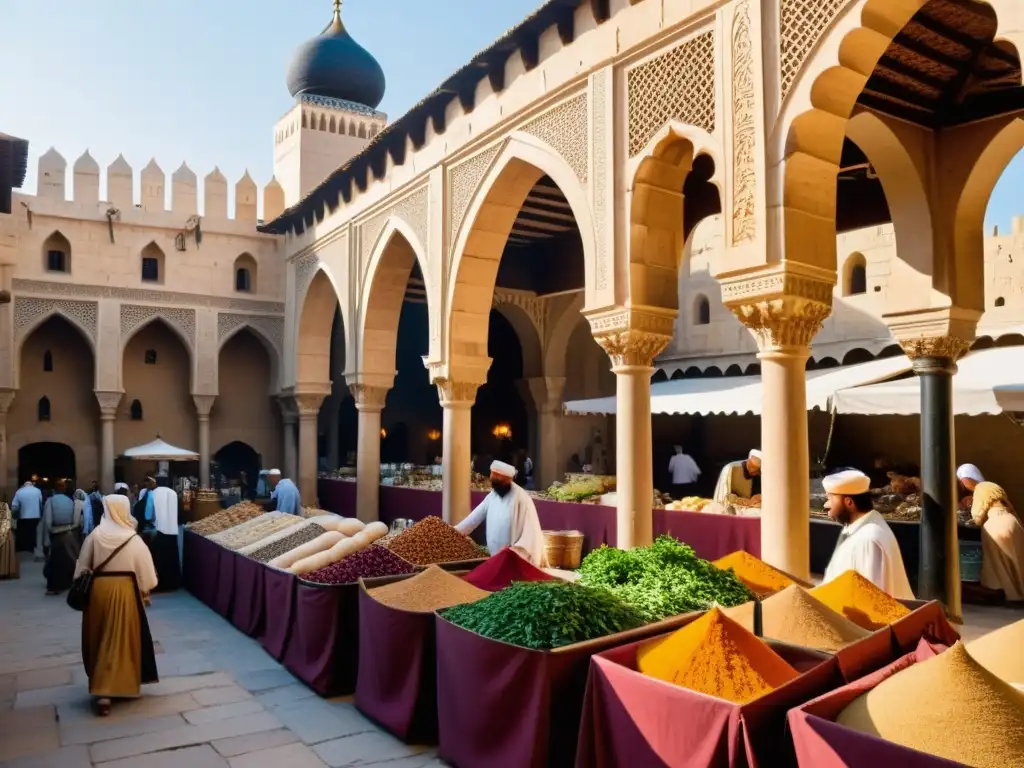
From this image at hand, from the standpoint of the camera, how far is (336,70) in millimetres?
20188

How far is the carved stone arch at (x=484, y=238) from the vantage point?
29.9 feet

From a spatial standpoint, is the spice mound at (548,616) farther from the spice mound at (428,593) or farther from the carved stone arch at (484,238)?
the carved stone arch at (484,238)

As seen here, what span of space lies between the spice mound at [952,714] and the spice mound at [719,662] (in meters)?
0.41

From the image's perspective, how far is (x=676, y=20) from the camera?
22.2ft

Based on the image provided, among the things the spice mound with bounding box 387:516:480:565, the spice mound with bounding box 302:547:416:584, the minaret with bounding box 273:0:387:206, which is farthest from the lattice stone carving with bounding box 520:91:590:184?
the minaret with bounding box 273:0:387:206

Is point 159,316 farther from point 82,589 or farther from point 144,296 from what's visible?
point 82,589

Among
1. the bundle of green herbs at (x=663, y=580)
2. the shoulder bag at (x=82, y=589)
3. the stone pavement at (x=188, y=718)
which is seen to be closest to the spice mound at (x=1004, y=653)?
the bundle of green herbs at (x=663, y=580)

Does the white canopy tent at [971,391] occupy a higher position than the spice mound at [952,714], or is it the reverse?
the white canopy tent at [971,391]

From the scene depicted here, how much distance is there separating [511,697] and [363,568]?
2.36m

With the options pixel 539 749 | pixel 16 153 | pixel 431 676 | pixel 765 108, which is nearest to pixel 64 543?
pixel 16 153

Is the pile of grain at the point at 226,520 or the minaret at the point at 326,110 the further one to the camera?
the minaret at the point at 326,110

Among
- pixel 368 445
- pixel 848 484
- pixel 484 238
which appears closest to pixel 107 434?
pixel 368 445

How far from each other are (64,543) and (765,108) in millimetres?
9032

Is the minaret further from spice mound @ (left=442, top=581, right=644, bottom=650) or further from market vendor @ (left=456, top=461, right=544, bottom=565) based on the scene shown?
spice mound @ (left=442, top=581, right=644, bottom=650)
